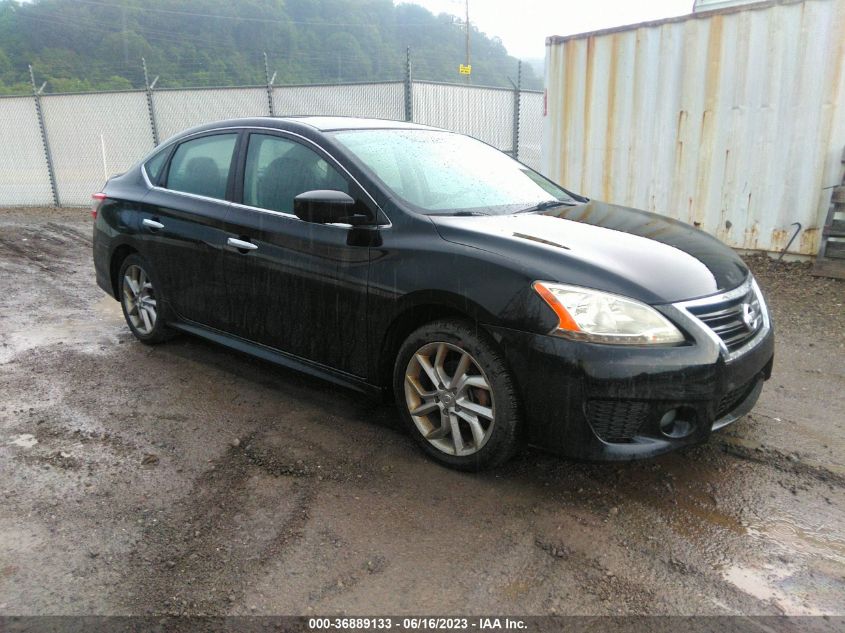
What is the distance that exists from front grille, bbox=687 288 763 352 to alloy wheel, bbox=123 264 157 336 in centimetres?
368

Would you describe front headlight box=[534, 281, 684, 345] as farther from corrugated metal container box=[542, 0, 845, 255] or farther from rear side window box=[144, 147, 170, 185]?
corrugated metal container box=[542, 0, 845, 255]

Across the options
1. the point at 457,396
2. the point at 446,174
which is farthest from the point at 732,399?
the point at 446,174

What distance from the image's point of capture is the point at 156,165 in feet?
16.1

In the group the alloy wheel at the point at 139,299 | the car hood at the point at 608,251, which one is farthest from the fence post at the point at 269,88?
the car hood at the point at 608,251

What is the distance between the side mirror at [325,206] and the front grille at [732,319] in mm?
1661

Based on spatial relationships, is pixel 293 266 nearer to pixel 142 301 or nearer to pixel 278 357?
pixel 278 357

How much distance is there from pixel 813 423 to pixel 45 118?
1545 cm

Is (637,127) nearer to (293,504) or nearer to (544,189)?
(544,189)

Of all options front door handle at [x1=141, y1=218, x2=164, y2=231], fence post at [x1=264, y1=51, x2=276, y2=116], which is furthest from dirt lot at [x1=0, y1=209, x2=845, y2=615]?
fence post at [x1=264, y1=51, x2=276, y2=116]

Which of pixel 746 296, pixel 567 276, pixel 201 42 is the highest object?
pixel 201 42

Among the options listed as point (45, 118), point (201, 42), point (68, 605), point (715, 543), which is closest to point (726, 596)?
point (715, 543)

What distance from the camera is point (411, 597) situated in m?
2.41

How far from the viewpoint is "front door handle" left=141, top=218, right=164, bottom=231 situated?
15.2 feet

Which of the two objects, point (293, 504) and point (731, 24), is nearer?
point (293, 504)
